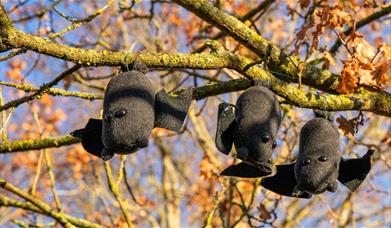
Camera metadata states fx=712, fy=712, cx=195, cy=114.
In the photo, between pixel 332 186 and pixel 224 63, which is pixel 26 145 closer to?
pixel 224 63

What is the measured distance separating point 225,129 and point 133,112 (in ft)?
1.27

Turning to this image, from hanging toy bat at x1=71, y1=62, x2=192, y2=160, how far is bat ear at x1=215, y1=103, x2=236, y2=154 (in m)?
0.15

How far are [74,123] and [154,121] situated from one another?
11.5 m

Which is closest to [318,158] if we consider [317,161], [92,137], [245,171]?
[317,161]

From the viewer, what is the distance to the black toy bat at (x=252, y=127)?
2.65 m

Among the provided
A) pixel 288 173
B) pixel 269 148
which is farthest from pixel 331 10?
pixel 269 148

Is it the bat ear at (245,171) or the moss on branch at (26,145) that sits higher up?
the moss on branch at (26,145)

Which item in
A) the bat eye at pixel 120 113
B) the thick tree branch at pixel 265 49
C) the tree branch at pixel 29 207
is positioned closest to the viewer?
the bat eye at pixel 120 113

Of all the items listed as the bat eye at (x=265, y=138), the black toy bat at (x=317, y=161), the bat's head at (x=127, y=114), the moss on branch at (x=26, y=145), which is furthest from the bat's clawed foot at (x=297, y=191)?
the moss on branch at (x=26, y=145)

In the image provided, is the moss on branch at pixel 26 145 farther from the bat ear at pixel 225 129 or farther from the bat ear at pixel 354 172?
the bat ear at pixel 354 172

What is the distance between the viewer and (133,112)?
2566 millimetres

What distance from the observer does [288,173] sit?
3115mm

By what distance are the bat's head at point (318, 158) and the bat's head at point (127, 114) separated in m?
0.66

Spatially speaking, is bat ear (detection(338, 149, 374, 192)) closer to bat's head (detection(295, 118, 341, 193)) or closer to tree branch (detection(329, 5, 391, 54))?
bat's head (detection(295, 118, 341, 193))
